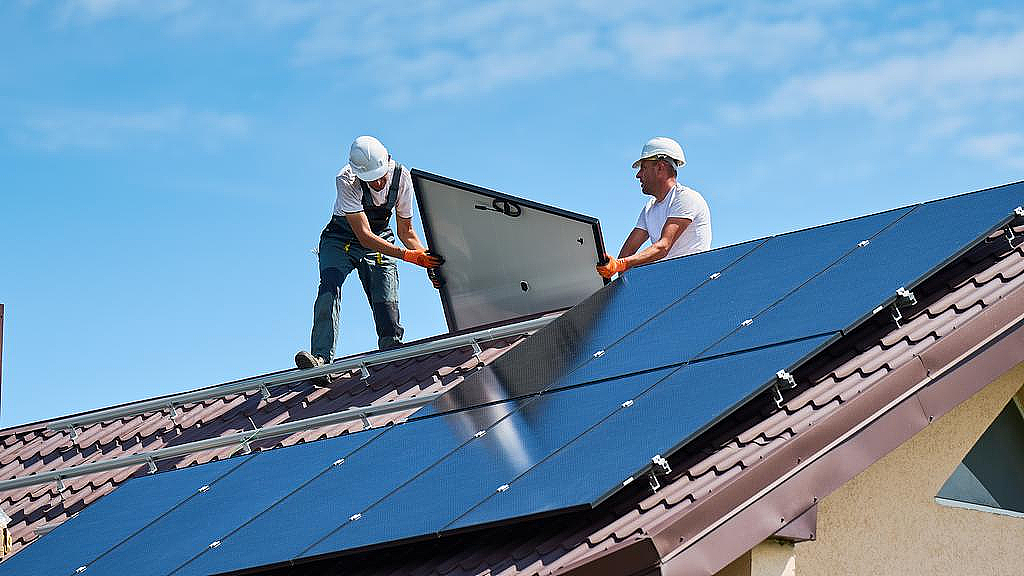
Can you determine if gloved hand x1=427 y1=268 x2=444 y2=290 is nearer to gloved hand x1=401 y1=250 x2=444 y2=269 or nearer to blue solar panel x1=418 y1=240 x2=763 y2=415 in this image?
gloved hand x1=401 y1=250 x2=444 y2=269

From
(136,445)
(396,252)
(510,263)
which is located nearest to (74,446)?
(136,445)

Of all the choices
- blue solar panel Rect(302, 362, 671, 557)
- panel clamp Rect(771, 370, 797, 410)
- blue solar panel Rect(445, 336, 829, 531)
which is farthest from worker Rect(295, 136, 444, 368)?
panel clamp Rect(771, 370, 797, 410)

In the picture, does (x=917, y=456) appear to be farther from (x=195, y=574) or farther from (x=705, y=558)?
(x=195, y=574)

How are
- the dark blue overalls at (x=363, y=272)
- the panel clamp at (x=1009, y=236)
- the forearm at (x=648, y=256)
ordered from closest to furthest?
the panel clamp at (x=1009, y=236)
the forearm at (x=648, y=256)
the dark blue overalls at (x=363, y=272)

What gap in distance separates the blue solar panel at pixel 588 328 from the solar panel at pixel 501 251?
3.60ft

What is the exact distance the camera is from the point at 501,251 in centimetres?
1216

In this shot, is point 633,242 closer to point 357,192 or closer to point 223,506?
point 357,192

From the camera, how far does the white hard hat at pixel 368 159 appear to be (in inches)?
500

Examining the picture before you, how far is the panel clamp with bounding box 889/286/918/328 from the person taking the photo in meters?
8.41

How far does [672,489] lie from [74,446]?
674cm

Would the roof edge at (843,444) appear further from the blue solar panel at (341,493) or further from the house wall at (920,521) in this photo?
the blue solar panel at (341,493)

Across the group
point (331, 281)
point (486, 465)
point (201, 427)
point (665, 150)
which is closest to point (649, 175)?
point (665, 150)

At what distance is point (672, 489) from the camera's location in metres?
7.40

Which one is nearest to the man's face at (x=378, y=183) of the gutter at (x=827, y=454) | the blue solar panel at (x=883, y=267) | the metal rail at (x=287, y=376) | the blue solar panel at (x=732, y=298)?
the metal rail at (x=287, y=376)
